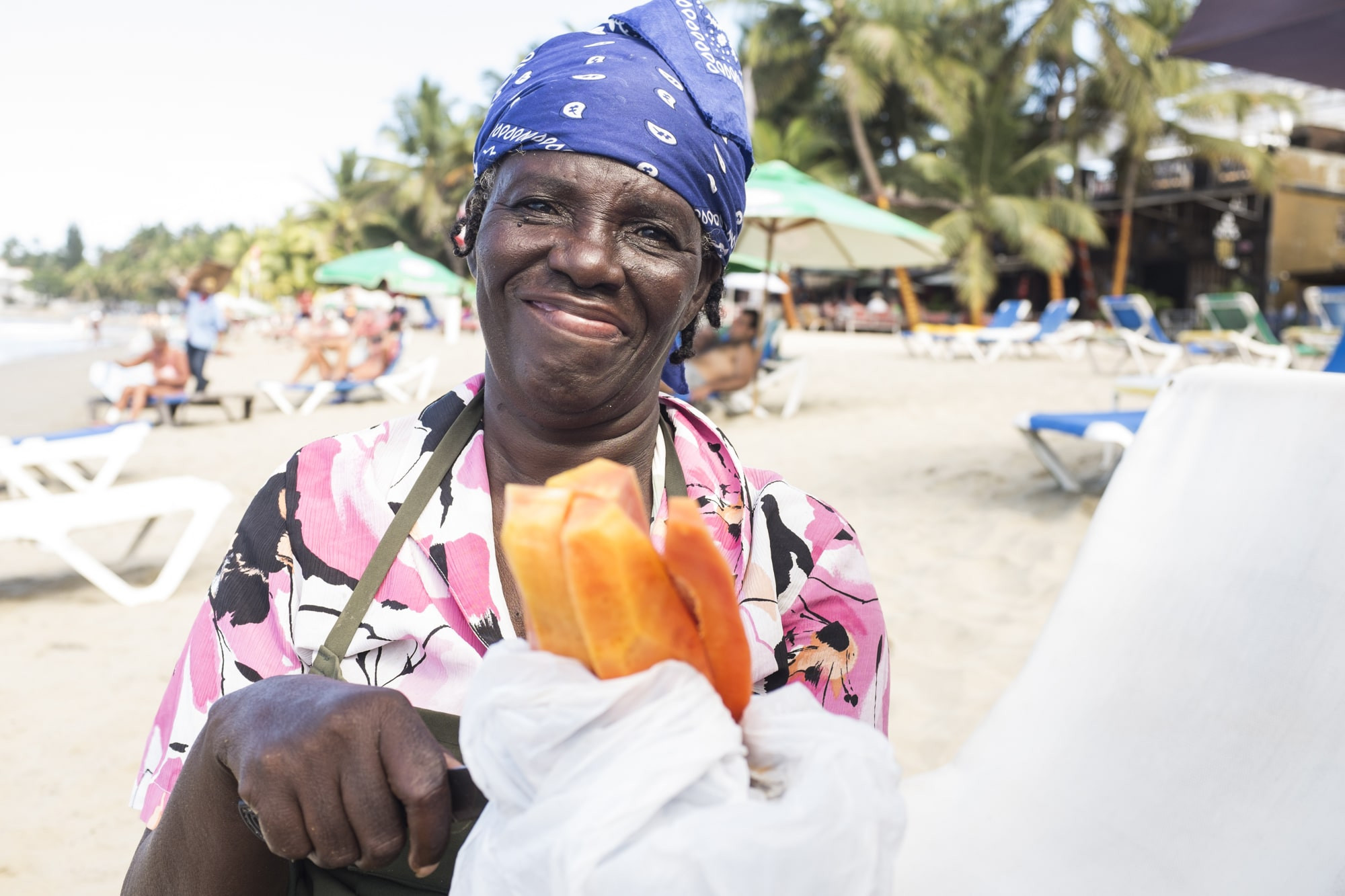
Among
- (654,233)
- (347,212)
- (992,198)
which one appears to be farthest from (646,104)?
(347,212)

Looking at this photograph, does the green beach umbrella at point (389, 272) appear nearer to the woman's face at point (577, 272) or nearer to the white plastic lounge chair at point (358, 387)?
the white plastic lounge chair at point (358, 387)

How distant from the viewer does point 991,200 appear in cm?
2462

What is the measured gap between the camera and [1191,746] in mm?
1674

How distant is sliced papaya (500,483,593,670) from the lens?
57cm

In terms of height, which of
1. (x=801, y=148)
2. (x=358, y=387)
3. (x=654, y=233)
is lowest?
(x=358, y=387)

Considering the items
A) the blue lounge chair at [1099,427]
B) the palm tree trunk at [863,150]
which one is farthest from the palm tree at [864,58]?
the blue lounge chair at [1099,427]

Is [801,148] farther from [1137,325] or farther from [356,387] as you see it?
[356,387]

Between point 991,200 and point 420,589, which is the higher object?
point 991,200

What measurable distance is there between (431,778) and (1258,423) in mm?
1752

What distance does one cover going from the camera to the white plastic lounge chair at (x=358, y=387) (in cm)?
1194

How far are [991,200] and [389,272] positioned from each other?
15279 millimetres

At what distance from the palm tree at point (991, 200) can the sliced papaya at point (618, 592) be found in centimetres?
2521

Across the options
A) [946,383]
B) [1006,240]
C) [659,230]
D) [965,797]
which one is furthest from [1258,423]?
[1006,240]

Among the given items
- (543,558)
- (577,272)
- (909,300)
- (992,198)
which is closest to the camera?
(543,558)
